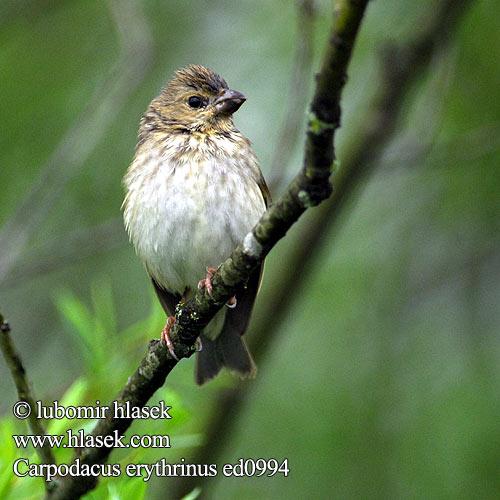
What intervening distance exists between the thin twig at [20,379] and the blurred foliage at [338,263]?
1.89m

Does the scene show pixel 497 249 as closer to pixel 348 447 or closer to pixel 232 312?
pixel 348 447

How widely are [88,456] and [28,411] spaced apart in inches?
12.9

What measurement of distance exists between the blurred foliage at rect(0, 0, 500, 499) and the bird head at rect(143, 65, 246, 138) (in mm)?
1268

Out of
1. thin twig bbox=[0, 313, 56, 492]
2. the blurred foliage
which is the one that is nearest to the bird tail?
the blurred foliage

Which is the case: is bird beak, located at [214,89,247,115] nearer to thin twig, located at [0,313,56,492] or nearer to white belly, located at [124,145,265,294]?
white belly, located at [124,145,265,294]

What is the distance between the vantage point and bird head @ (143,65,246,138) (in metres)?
Result: 4.65

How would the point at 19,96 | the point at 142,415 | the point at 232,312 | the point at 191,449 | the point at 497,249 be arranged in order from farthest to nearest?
the point at 19,96, the point at 497,249, the point at 191,449, the point at 232,312, the point at 142,415

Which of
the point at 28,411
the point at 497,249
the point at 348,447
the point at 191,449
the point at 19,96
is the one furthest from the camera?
the point at 19,96

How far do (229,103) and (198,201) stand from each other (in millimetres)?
857

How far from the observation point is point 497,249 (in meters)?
6.64

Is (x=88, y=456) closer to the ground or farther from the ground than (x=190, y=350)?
closer to the ground

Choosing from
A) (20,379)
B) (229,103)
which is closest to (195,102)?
(229,103)

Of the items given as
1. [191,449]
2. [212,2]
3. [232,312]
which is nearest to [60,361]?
[191,449]

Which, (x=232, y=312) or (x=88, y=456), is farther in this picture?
(x=232, y=312)
